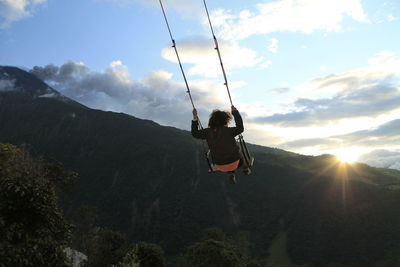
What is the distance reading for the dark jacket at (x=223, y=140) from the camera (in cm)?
952

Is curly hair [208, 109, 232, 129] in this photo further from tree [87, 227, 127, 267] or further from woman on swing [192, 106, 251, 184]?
tree [87, 227, 127, 267]

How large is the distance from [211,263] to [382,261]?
7282 centimetres

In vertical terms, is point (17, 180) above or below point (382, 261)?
above

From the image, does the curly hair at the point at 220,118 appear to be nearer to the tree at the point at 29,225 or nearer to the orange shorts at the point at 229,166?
the orange shorts at the point at 229,166

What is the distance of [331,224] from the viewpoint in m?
130

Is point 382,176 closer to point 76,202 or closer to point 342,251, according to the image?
point 342,251

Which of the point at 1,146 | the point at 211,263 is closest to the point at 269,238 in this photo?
the point at 211,263

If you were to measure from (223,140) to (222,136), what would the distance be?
12 centimetres

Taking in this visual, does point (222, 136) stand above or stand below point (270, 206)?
above

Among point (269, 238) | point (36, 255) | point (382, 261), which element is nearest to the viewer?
point (36, 255)

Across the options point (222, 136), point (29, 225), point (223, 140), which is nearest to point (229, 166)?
point (223, 140)

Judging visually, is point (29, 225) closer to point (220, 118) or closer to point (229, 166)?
point (229, 166)

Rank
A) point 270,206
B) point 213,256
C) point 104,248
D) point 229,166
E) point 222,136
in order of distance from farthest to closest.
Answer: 1. point 270,206
2. point 104,248
3. point 213,256
4. point 229,166
5. point 222,136

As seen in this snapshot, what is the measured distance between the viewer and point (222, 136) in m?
9.66
